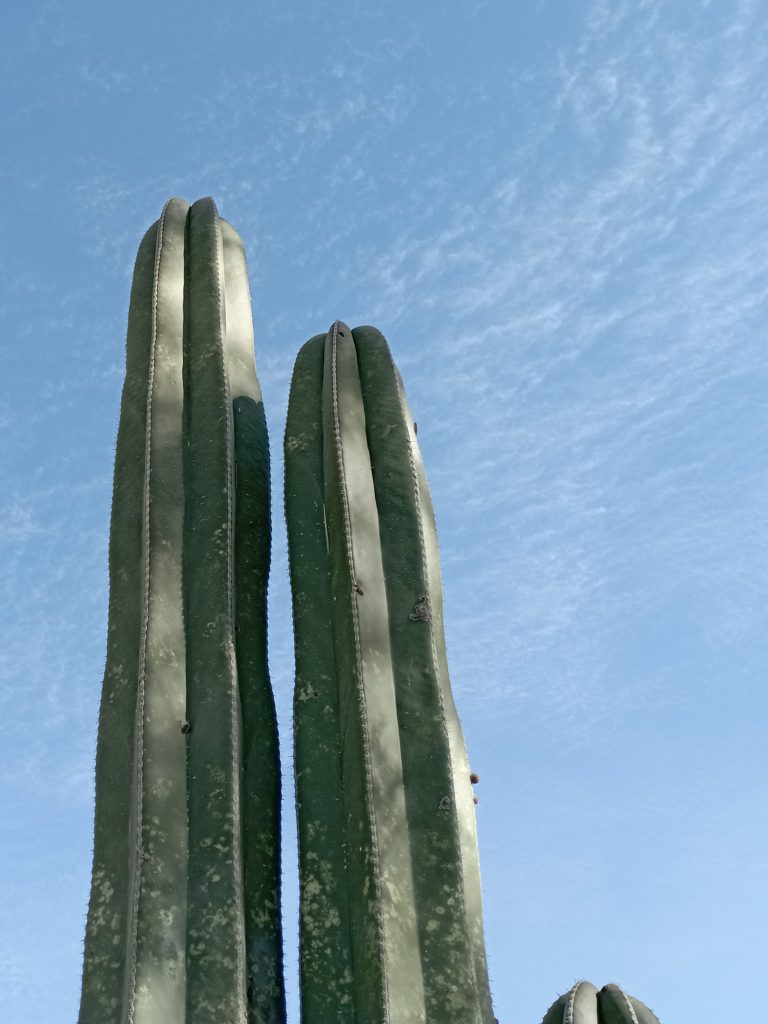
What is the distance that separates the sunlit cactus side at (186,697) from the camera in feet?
10.9

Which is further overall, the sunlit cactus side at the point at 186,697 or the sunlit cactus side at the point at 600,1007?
the sunlit cactus side at the point at 600,1007

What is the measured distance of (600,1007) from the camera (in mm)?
3668

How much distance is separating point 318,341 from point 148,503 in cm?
92

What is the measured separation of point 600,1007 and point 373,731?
36.5 inches

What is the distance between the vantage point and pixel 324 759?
12.2 ft

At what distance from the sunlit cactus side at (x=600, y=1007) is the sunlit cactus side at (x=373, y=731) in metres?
0.31

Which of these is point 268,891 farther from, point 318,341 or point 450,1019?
point 318,341

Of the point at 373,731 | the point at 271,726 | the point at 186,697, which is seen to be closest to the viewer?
the point at 373,731

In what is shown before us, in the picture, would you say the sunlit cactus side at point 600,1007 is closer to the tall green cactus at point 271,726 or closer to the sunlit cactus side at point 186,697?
the tall green cactus at point 271,726

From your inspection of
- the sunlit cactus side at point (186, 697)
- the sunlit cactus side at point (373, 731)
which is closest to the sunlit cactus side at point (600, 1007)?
the sunlit cactus side at point (373, 731)

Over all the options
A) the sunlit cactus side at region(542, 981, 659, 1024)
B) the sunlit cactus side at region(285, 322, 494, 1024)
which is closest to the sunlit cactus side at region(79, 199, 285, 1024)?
the sunlit cactus side at region(285, 322, 494, 1024)

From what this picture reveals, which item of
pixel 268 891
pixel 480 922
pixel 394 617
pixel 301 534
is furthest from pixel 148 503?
pixel 480 922

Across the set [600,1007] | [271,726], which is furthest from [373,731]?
[600,1007]

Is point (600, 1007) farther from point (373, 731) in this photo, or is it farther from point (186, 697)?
point (186, 697)
